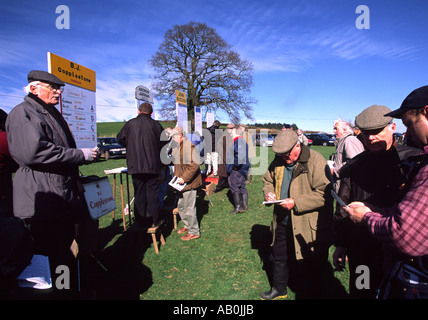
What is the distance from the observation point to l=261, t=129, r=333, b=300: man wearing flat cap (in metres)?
2.47

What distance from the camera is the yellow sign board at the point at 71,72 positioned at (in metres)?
3.09

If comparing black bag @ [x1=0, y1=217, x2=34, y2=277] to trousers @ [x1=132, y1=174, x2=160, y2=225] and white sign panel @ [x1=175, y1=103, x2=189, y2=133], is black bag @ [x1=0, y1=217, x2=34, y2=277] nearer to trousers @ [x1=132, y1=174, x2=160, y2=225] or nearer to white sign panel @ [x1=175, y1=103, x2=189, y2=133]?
trousers @ [x1=132, y1=174, x2=160, y2=225]

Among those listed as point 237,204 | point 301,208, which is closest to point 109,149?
point 237,204

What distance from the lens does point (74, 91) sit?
3559mm

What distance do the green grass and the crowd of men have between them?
493mm

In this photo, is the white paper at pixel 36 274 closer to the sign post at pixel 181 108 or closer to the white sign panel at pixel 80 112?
the white sign panel at pixel 80 112

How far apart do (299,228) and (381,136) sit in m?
1.20

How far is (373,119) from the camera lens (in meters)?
1.90

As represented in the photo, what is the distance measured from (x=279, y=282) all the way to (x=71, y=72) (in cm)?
395

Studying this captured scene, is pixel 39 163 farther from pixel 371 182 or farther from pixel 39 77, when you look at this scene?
pixel 371 182

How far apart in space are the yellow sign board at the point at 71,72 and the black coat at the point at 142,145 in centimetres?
87

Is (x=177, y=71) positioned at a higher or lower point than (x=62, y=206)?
higher
